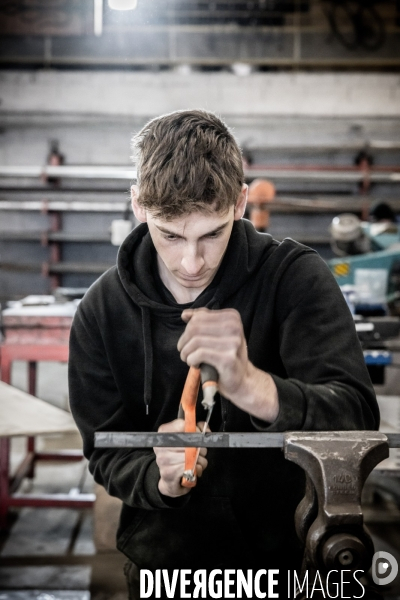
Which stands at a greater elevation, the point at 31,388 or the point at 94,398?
the point at 94,398

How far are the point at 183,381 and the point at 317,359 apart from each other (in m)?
0.25

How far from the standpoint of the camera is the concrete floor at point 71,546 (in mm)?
1835

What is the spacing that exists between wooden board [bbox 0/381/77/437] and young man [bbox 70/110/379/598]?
384 mm

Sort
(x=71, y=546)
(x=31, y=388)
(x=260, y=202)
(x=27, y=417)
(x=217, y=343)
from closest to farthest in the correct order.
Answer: (x=217, y=343) → (x=27, y=417) → (x=71, y=546) → (x=31, y=388) → (x=260, y=202)

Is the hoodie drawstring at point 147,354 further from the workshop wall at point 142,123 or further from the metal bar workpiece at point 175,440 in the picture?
the workshop wall at point 142,123

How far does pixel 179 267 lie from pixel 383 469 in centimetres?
80

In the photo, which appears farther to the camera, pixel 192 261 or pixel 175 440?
pixel 192 261

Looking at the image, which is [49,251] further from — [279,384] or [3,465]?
[279,384]

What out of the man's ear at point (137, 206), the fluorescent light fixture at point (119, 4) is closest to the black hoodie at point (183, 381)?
the man's ear at point (137, 206)

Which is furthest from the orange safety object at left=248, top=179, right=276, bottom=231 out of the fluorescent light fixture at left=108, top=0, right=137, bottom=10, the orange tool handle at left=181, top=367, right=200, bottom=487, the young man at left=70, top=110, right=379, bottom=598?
the orange tool handle at left=181, top=367, right=200, bottom=487

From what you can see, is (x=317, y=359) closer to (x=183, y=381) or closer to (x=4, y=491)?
(x=183, y=381)

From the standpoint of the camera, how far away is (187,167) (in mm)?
835

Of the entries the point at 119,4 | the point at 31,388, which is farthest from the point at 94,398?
the point at 31,388

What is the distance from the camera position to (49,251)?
17.6 feet
